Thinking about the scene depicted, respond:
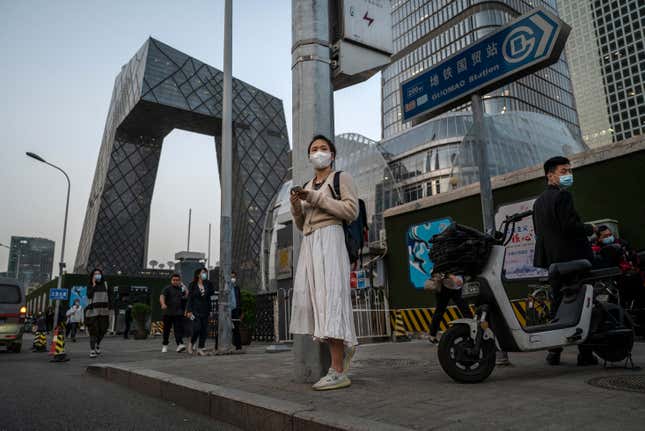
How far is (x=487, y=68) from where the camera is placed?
5.14 metres

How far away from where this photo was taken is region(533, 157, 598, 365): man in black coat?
12.9ft

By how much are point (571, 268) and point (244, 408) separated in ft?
9.66

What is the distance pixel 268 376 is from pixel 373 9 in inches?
153

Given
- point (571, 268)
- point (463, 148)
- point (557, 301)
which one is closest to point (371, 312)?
point (557, 301)

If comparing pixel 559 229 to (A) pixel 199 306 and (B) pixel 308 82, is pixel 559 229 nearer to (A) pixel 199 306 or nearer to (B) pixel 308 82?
(B) pixel 308 82

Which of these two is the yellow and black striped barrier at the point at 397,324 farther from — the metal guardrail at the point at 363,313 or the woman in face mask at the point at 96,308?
the woman in face mask at the point at 96,308

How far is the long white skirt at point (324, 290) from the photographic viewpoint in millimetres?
3277

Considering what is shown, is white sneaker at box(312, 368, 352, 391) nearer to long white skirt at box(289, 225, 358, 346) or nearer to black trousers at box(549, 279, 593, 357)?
long white skirt at box(289, 225, 358, 346)

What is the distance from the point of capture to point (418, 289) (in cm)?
1222

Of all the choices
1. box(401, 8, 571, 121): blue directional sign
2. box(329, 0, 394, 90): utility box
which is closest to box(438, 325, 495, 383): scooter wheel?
box(329, 0, 394, 90): utility box

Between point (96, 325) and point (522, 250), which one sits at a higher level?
point (522, 250)

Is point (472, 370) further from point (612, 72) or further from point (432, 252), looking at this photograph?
point (612, 72)

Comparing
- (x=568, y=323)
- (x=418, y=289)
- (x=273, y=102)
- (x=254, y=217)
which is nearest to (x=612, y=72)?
(x=273, y=102)

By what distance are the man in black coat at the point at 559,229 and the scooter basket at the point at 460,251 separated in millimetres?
787
